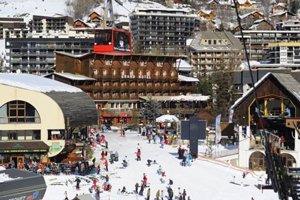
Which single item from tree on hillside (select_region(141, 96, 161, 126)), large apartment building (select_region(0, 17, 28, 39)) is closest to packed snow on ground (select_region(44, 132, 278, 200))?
tree on hillside (select_region(141, 96, 161, 126))

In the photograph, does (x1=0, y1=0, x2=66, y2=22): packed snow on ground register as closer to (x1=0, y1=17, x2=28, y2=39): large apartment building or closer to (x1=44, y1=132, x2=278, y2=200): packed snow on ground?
(x1=0, y1=17, x2=28, y2=39): large apartment building

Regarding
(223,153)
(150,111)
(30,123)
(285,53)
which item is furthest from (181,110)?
(285,53)

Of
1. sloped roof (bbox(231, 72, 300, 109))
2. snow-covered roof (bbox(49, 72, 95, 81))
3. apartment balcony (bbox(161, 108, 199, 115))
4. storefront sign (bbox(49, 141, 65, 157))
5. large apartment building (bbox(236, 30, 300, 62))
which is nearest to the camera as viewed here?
sloped roof (bbox(231, 72, 300, 109))

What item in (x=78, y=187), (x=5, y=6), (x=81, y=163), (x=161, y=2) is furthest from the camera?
(x=5, y=6)

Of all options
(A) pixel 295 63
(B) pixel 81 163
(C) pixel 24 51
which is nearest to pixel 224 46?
(A) pixel 295 63

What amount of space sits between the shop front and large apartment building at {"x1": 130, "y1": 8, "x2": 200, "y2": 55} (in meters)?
77.1

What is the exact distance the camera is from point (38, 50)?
10500cm

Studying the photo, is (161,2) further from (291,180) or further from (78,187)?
(291,180)

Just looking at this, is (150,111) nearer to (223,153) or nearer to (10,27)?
(223,153)

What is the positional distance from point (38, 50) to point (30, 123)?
2615 inches

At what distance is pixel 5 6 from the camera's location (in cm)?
18888

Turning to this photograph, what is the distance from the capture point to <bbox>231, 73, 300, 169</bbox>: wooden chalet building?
37272 millimetres

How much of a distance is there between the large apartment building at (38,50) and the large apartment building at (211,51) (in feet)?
56.1

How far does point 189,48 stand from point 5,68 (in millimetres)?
30187
